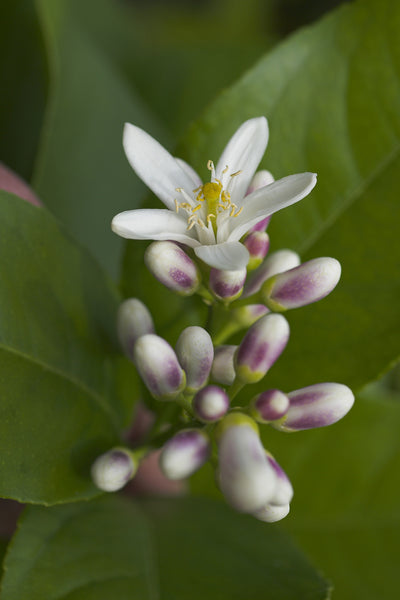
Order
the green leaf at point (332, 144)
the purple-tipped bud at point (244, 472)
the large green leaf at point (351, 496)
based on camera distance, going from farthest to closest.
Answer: the large green leaf at point (351, 496), the green leaf at point (332, 144), the purple-tipped bud at point (244, 472)

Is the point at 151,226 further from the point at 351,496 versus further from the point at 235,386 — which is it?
the point at 351,496

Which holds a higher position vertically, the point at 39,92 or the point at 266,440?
the point at 39,92

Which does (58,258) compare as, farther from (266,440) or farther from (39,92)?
(39,92)

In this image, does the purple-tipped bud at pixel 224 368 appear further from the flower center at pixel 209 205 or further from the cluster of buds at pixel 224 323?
the flower center at pixel 209 205

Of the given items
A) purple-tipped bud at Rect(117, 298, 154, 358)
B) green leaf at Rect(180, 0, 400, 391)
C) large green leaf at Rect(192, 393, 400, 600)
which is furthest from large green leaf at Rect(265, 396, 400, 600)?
purple-tipped bud at Rect(117, 298, 154, 358)

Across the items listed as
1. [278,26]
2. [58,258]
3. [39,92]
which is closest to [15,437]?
[58,258]

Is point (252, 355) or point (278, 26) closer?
point (252, 355)

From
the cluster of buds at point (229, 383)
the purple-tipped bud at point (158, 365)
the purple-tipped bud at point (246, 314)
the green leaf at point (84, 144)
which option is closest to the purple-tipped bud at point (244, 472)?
the cluster of buds at point (229, 383)

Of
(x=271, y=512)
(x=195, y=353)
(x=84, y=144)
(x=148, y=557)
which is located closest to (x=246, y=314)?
(x=195, y=353)
